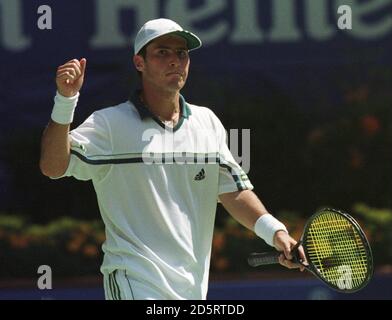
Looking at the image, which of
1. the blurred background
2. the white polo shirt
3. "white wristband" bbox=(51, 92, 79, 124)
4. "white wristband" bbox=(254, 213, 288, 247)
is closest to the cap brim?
the white polo shirt

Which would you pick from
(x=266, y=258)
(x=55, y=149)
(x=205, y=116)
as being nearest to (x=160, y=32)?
(x=205, y=116)

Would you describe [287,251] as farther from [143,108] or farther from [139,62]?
[139,62]

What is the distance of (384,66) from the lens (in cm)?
686

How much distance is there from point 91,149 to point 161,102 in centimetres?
33

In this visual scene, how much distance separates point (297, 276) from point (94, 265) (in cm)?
103

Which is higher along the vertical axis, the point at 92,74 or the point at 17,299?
the point at 92,74

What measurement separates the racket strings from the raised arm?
90 centimetres

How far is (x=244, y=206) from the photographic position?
15.7 ft

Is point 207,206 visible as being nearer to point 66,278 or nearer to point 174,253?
point 174,253

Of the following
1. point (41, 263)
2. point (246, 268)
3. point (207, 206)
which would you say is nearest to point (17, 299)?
point (41, 263)

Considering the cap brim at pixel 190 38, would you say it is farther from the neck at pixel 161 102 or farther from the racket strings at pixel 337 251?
the racket strings at pixel 337 251

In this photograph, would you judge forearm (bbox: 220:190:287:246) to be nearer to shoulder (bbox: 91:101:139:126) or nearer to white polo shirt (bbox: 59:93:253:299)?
white polo shirt (bbox: 59:93:253:299)

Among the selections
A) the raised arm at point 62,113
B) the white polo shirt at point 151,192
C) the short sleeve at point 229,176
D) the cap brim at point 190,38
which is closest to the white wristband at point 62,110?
the raised arm at point 62,113

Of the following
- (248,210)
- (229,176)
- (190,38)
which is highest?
(190,38)
